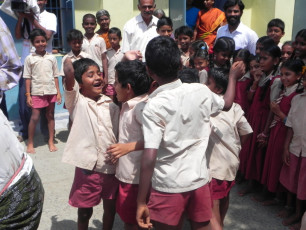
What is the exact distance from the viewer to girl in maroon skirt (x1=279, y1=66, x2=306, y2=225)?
2.97m

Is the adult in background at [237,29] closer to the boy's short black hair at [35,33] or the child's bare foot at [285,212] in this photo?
the child's bare foot at [285,212]

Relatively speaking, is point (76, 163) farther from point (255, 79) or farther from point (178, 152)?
point (255, 79)

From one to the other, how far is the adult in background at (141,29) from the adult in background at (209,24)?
1.35 meters

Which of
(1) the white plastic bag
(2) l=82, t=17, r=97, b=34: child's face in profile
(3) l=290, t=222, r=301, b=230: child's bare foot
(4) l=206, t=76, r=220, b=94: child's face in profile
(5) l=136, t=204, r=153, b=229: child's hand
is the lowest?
(3) l=290, t=222, r=301, b=230: child's bare foot

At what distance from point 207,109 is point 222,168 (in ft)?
2.26

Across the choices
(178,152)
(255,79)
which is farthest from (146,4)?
(178,152)

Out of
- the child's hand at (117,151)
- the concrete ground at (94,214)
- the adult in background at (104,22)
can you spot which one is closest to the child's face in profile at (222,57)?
the concrete ground at (94,214)

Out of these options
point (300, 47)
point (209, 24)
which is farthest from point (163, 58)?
point (209, 24)

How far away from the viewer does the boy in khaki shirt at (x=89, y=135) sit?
239cm

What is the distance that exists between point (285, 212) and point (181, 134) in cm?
181

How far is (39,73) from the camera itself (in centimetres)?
484

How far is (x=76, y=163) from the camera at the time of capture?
93.5 inches

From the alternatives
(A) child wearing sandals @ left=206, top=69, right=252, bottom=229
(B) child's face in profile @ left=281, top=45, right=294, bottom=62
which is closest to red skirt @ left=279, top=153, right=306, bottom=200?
(A) child wearing sandals @ left=206, top=69, right=252, bottom=229

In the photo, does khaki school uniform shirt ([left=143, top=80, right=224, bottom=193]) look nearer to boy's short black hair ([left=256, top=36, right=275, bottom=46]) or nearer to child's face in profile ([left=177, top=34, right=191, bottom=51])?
boy's short black hair ([left=256, top=36, right=275, bottom=46])
